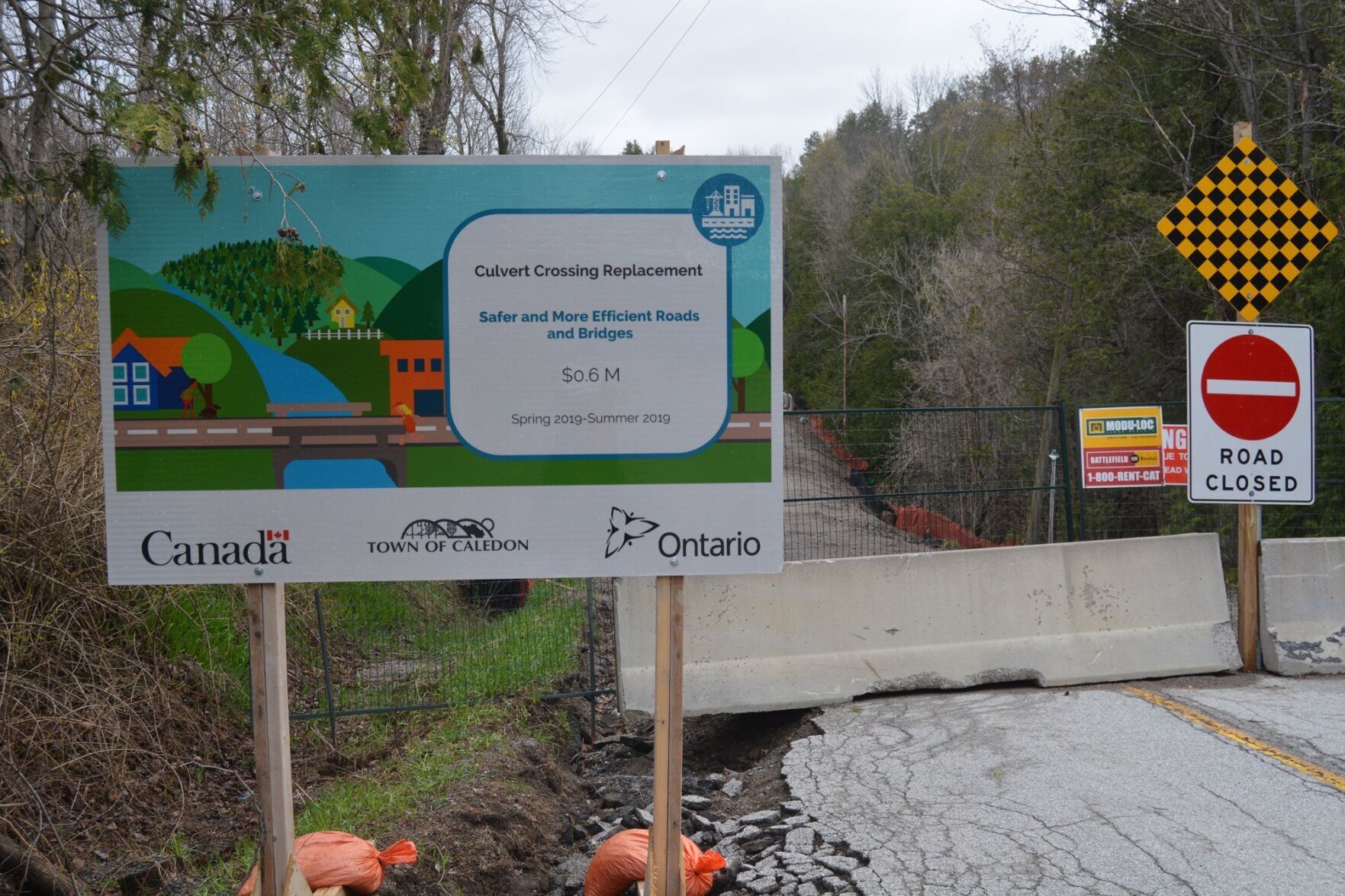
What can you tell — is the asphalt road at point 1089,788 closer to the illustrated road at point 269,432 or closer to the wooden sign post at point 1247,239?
the wooden sign post at point 1247,239

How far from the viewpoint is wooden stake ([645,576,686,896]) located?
4176 mm

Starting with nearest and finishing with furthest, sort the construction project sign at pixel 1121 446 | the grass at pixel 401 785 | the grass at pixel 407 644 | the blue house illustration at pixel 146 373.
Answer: the blue house illustration at pixel 146 373
the grass at pixel 401 785
the grass at pixel 407 644
the construction project sign at pixel 1121 446

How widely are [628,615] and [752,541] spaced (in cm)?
382

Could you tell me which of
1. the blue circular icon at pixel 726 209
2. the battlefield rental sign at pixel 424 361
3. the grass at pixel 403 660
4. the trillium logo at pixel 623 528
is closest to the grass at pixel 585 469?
the battlefield rental sign at pixel 424 361

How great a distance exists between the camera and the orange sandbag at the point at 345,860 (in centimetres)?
458

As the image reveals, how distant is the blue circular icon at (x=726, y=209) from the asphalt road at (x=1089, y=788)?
2967 mm

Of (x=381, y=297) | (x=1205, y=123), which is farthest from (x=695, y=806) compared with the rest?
(x=1205, y=123)

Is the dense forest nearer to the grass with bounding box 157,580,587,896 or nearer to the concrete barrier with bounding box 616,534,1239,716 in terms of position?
the concrete barrier with bounding box 616,534,1239,716

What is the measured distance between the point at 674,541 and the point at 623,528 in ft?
0.65

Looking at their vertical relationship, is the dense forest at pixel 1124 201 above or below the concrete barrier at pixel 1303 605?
above

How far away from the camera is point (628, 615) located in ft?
25.5

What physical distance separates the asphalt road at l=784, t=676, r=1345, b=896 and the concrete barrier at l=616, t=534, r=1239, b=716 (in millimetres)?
244

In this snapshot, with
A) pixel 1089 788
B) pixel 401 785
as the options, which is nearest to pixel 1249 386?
pixel 1089 788

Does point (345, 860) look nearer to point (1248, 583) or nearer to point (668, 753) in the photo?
point (668, 753)
